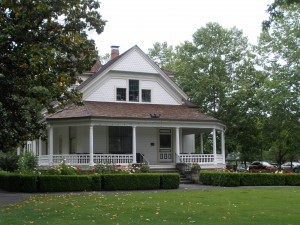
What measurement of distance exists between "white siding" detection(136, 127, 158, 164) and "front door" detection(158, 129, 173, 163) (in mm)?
416

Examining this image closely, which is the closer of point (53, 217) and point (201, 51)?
point (53, 217)

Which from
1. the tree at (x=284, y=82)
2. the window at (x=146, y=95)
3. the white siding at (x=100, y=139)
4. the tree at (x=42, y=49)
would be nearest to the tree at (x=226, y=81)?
the tree at (x=284, y=82)

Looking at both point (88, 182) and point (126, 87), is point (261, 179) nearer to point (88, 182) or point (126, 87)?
point (88, 182)

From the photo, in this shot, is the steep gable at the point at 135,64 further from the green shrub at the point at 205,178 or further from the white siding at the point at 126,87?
the green shrub at the point at 205,178

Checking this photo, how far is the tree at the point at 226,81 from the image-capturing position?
4372 centimetres

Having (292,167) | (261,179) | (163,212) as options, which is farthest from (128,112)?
(292,167)

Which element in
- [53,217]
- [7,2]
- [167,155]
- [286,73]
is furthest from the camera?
[286,73]

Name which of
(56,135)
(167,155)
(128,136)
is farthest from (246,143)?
(56,135)

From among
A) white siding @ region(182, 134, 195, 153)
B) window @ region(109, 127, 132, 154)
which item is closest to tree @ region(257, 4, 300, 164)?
white siding @ region(182, 134, 195, 153)

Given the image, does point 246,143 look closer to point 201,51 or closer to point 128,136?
point 201,51

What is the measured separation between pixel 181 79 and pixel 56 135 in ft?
53.3

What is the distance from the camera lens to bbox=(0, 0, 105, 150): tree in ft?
Result: 50.0

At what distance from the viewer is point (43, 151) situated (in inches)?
1455

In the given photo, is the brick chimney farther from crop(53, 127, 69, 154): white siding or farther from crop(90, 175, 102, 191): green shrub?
crop(90, 175, 102, 191): green shrub
